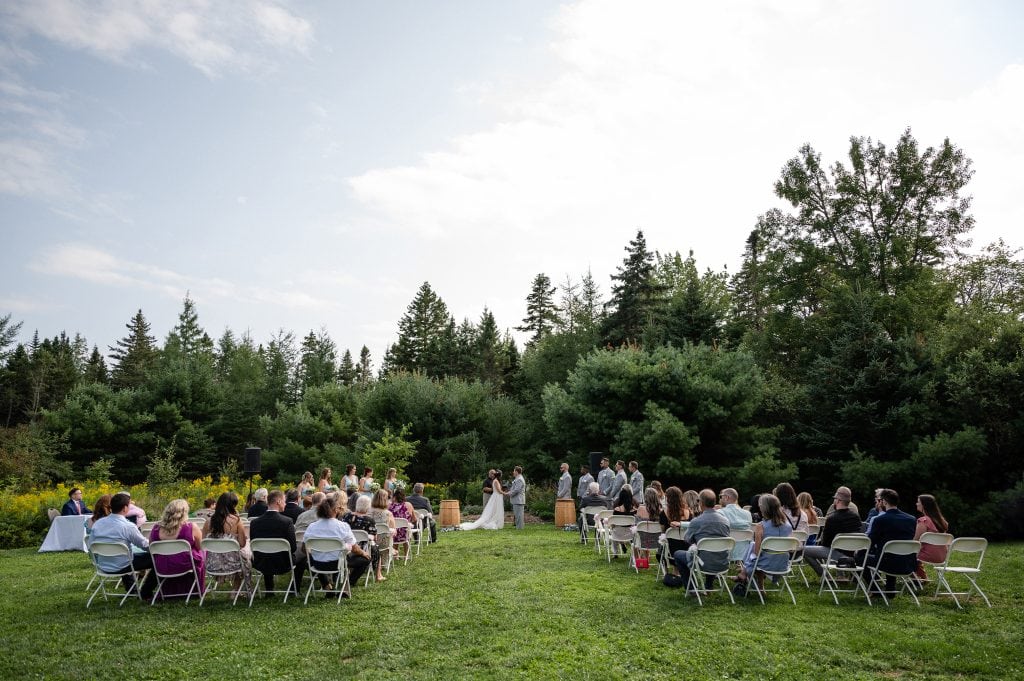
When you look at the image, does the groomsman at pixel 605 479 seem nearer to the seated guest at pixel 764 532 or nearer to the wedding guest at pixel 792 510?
the wedding guest at pixel 792 510

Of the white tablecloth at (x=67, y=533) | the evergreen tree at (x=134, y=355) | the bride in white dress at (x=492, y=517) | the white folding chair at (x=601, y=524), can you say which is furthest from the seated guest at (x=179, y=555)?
the evergreen tree at (x=134, y=355)

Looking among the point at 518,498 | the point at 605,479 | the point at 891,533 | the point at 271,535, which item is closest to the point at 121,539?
the point at 271,535

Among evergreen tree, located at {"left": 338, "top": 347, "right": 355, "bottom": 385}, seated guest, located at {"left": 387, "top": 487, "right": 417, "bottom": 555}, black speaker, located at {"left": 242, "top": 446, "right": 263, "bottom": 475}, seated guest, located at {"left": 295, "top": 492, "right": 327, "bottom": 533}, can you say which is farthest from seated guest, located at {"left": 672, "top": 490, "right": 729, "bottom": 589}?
evergreen tree, located at {"left": 338, "top": 347, "right": 355, "bottom": 385}

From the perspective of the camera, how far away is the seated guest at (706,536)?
797cm

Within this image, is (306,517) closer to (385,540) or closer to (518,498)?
(385,540)

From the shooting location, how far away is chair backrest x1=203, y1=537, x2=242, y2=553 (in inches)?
298

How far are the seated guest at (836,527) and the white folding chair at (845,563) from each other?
0.08 m

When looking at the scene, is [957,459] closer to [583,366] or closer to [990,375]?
[990,375]

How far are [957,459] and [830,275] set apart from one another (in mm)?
13712

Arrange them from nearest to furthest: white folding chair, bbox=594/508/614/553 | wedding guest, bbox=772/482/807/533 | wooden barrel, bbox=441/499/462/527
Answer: wedding guest, bbox=772/482/807/533 → white folding chair, bbox=594/508/614/553 → wooden barrel, bbox=441/499/462/527

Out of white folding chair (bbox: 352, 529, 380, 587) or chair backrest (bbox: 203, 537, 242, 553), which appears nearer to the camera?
chair backrest (bbox: 203, 537, 242, 553)

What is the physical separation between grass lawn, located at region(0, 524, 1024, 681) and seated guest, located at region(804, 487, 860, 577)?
A: 48 cm

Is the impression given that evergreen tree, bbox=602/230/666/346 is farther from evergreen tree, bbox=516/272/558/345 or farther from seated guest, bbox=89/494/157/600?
seated guest, bbox=89/494/157/600

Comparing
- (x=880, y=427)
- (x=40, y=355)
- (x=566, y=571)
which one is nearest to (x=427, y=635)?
(x=566, y=571)
